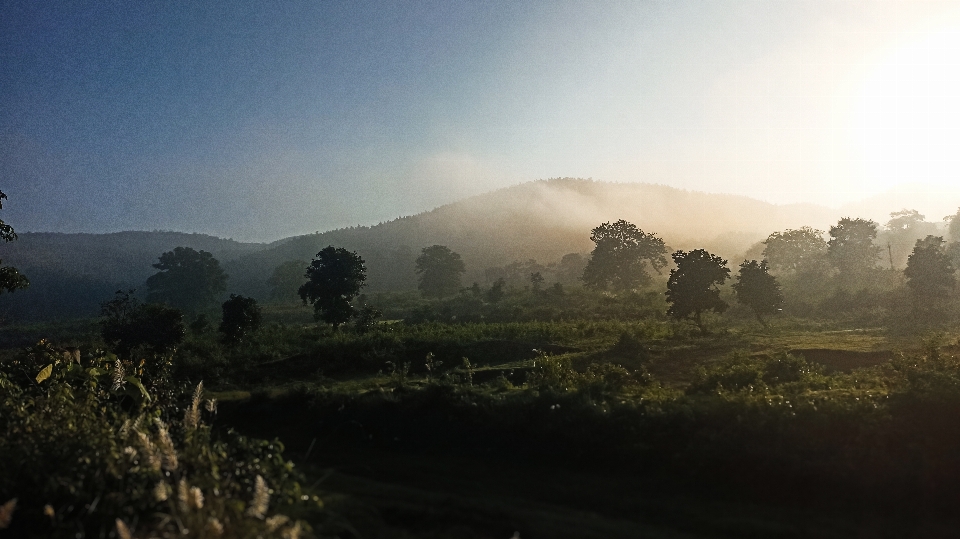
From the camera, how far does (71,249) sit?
5861 inches

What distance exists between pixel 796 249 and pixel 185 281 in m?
78.5

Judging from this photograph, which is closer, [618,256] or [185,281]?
[618,256]

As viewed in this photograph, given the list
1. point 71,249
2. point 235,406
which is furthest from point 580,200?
point 71,249

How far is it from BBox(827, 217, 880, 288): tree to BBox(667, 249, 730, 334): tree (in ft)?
101

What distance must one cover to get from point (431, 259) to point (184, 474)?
2389 inches

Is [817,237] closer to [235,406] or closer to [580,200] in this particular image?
[235,406]

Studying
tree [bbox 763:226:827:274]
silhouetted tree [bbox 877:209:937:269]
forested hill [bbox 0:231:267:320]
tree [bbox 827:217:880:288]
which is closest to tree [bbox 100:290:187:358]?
tree [bbox 827:217:880:288]

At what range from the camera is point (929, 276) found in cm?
3123

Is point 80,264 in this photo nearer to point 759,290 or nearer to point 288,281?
point 288,281

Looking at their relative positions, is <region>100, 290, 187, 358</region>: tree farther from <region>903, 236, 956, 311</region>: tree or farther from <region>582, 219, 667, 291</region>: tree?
<region>903, 236, 956, 311</region>: tree

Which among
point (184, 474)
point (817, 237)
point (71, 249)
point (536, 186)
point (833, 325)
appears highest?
point (536, 186)

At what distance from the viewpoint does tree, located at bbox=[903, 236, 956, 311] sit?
3116cm

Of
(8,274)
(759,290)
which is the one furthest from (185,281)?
(759,290)

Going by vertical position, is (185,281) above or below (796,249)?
above
